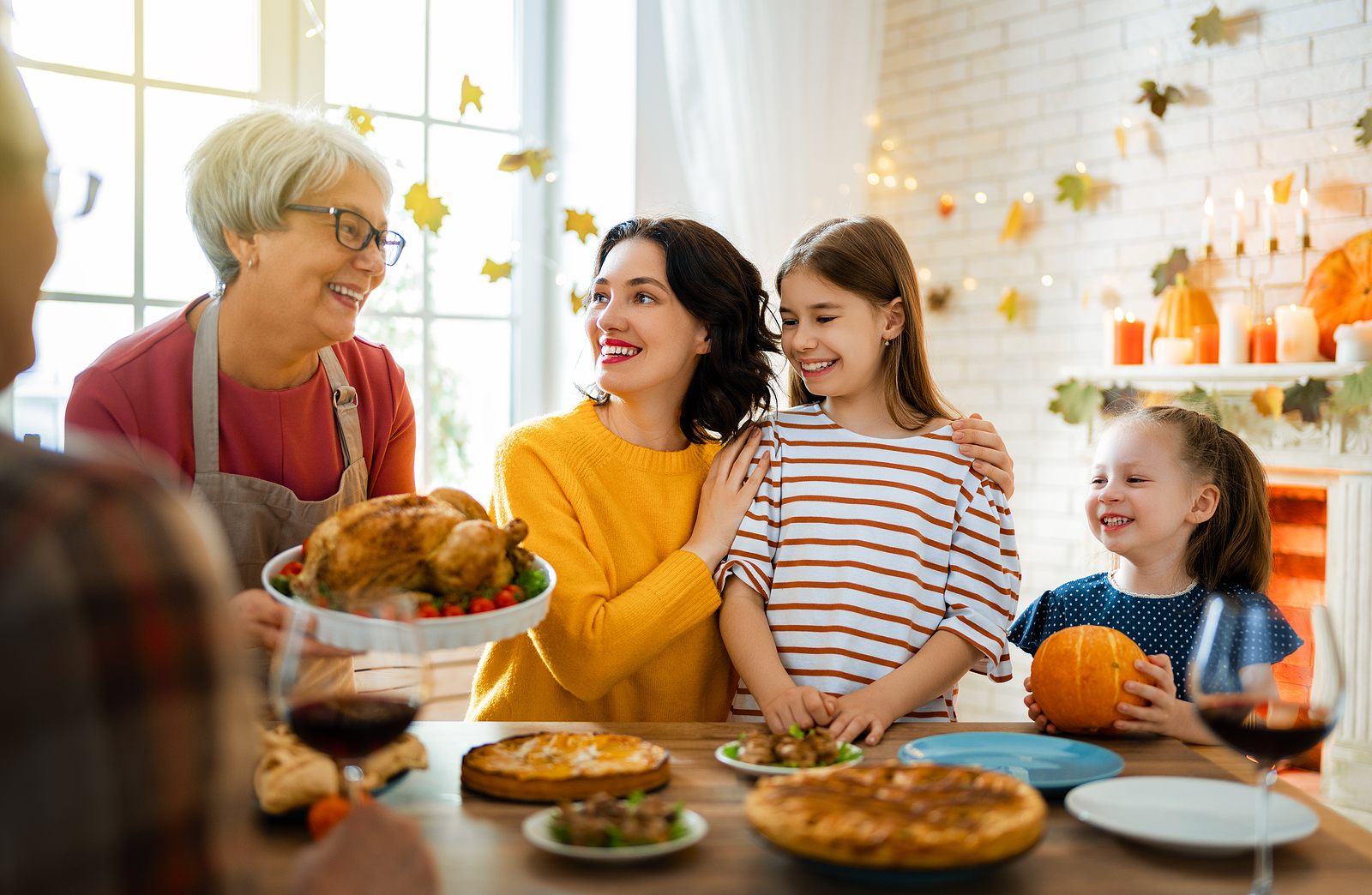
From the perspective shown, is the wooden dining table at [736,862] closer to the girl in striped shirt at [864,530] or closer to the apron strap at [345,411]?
the girl in striped shirt at [864,530]

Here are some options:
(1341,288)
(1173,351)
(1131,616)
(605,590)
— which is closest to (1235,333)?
(1173,351)

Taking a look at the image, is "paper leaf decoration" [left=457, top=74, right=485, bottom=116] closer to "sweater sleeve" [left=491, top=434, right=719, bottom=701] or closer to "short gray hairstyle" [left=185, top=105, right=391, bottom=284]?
"short gray hairstyle" [left=185, top=105, right=391, bottom=284]

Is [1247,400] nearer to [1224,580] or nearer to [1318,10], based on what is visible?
[1318,10]

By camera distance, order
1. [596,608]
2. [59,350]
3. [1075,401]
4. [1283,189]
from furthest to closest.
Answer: [1075,401] < [1283,189] < [59,350] < [596,608]

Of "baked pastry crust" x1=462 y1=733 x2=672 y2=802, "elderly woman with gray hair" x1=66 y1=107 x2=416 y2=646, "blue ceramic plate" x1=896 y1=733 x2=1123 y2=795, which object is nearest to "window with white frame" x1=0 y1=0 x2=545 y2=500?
"elderly woman with gray hair" x1=66 y1=107 x2=416 y2=646

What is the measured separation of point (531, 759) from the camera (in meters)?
1.18

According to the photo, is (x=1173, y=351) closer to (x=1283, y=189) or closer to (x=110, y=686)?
(x=1283, y=189)

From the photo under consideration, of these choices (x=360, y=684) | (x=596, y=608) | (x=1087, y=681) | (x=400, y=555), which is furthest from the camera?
(x=596, y=608)

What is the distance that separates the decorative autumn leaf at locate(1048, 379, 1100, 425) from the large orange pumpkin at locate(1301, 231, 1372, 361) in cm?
81

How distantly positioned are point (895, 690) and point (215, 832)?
1.28 meters

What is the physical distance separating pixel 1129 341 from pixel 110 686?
13.1 ft

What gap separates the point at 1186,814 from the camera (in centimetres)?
106

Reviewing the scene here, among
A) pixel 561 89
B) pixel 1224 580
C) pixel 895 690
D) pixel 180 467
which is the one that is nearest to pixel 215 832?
pixel 895 690

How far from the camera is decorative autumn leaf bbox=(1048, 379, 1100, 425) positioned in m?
Result: 4.05
